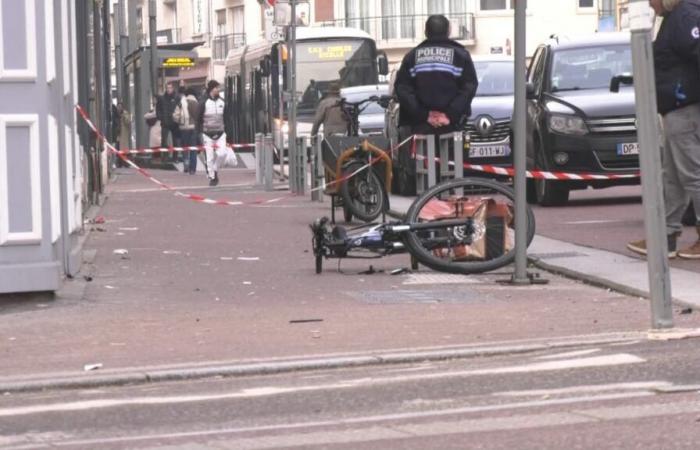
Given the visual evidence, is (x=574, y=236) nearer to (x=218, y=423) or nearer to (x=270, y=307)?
(x=270, y=307)

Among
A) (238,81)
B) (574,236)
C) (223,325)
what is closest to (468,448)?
(223,325)

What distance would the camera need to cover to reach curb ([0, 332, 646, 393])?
8773 mm

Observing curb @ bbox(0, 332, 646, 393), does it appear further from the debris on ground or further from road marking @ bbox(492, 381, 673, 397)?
road marking @ bbox(492, 381, 673, 397)

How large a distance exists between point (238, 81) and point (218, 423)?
163ft

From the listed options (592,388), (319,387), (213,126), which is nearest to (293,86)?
(213,126)

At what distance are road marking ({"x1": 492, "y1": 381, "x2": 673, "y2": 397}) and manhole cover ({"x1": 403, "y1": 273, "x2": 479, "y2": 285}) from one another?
205 inches

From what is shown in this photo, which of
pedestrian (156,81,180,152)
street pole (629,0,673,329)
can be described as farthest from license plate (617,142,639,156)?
pedestrian (156,81,180,152)

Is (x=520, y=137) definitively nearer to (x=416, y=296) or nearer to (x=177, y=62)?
(x=416, y=296)

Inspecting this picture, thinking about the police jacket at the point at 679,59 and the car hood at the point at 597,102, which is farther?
the car hood at the point at 597,102

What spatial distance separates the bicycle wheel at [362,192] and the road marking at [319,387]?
34.7 ft

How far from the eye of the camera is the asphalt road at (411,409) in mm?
6887

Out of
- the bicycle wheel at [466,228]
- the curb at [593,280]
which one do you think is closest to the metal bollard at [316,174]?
the curb at [593,280]

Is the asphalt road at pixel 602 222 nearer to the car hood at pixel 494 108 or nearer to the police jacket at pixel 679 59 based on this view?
the police jacket at pixel 679 59

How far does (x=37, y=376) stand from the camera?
907 cm
